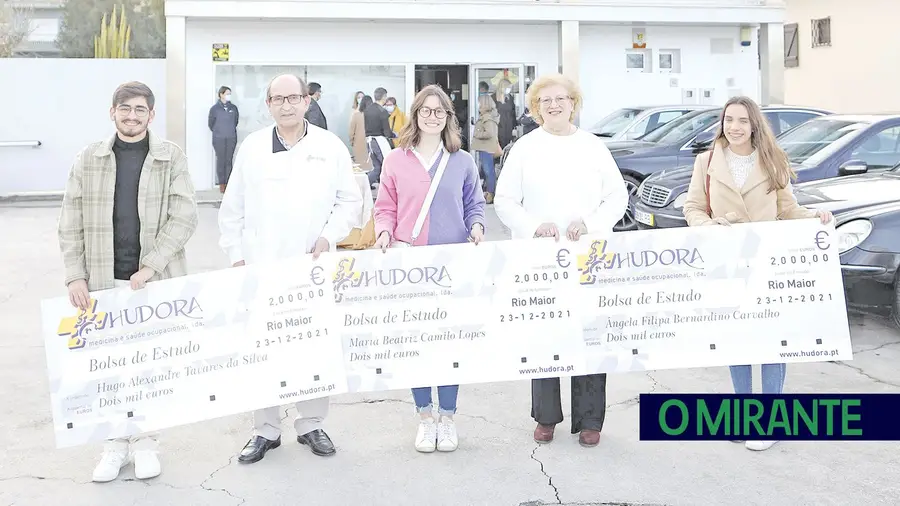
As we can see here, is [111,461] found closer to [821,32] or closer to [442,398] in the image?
[442,398]

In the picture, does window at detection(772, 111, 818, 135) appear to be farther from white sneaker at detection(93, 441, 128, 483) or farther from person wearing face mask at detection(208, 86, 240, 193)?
white sneaker at detection(93, 441, 128, 483)

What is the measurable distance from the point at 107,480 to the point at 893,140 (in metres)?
7.70

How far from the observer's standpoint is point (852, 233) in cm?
666

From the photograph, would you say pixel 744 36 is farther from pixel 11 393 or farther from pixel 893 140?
pixel 11 393

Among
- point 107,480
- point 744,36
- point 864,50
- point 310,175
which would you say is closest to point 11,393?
point 107,480

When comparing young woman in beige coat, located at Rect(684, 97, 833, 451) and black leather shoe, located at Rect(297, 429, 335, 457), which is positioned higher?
young woman in beige coat, located at Rect(684, 97, 833, 451)

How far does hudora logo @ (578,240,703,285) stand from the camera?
457cm

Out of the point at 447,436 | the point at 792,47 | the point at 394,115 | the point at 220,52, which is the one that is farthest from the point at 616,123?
the point at 792,47

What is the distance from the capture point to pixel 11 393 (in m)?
5.83

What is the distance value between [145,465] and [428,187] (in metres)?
1.88

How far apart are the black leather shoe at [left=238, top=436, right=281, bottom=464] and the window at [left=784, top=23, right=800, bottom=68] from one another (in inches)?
1063

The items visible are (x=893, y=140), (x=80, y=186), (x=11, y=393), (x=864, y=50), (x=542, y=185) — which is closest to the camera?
(x=80, y=186)

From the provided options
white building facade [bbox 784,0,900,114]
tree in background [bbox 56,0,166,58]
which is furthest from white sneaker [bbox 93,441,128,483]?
tree in background [bbox 56,0,166,58]

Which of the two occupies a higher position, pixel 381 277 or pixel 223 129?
pixel 223 129
